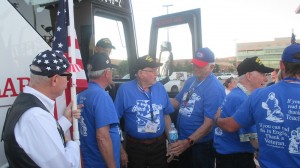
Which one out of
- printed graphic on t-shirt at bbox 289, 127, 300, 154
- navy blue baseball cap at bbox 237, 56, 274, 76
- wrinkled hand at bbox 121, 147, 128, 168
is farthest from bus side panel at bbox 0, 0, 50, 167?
printed graphic on t-shirt at bbox 289, 127, 300, 154

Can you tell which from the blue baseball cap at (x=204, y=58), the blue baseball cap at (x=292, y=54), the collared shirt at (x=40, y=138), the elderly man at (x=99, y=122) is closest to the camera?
the collared shirt at (x=40, y=138)

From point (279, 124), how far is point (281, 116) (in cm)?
6

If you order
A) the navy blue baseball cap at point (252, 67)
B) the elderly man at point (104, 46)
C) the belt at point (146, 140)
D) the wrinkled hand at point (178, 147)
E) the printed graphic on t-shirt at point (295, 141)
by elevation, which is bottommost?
the wrinkled hand at point (178, 147)

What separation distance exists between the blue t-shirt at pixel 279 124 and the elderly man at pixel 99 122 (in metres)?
1.26

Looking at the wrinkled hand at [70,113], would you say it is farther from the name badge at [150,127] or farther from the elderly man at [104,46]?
the elderly man at [104,46]

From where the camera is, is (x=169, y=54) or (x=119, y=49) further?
(x=169, y=54)

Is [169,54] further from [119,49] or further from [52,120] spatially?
[52,120]

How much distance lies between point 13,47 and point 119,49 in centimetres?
210

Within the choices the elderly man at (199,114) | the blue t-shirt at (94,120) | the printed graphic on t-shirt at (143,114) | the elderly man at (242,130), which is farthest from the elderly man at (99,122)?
the elderly man at (242,130)

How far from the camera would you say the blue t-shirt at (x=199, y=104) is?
3371mm

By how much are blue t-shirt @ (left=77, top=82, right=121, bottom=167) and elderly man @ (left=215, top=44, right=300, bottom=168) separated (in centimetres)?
125

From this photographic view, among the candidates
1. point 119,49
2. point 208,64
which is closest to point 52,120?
point 208,64

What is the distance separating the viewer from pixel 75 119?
91.9 inches

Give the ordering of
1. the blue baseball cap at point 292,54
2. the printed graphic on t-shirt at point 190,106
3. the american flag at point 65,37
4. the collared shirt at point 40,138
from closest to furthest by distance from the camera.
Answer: the collared shirt at point 40,138 → the blue baseball cap at point 292,54 → the american flag at point 65,37 → the printed graphic on t-shirt at point 190,106
